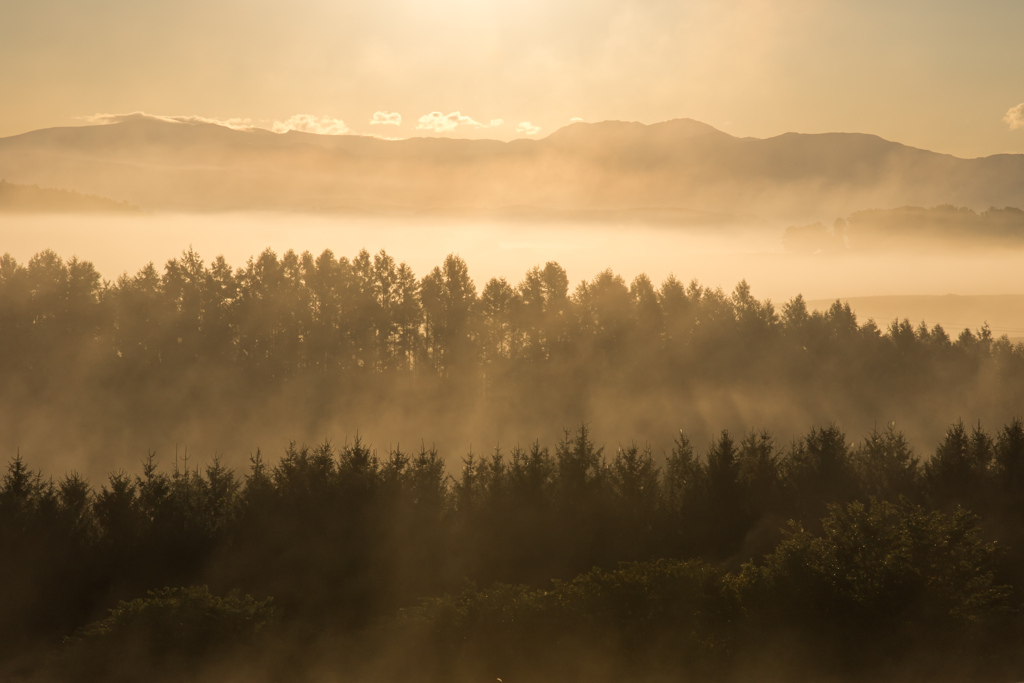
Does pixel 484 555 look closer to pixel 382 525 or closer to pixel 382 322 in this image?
pixel 382 525

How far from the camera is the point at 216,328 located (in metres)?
88.3

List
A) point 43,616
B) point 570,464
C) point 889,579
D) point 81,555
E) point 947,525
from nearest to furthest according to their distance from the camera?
point 889,579 → point 947,525 → point 43,616 → point 81,555 → point 570,464

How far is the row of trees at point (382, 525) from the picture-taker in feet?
91.7

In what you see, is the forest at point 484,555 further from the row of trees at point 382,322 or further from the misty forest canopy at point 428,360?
the row of trees at point 382,322

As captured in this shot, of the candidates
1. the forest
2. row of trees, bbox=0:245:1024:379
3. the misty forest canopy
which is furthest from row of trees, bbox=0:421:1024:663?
row of trees, bbox=0:245:1024:379

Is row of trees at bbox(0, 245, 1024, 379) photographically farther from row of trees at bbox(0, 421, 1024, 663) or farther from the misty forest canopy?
row of trees at bbox(0, 421, 1024, 663)

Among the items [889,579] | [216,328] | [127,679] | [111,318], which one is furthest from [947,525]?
[111,318]

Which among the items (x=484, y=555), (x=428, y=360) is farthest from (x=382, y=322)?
(x=484, y=555)

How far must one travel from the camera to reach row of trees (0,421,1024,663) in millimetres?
27953

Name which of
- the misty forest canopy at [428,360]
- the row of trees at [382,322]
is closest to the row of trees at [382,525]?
the misty forest canopy at [428,360]

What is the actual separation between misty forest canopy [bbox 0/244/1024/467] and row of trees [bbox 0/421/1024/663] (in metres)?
49.6

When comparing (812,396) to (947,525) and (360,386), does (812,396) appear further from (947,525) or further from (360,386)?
(947,525)

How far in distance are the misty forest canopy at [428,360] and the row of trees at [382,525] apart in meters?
49.6

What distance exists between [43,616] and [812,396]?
302 ft
